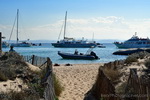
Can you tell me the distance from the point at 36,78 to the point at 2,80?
1374mm

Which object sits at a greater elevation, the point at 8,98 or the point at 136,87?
the point at 136,87

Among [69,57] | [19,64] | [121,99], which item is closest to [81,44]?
[69,57]

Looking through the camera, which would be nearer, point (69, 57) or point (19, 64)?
point (19, 64)

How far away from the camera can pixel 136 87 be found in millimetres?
6926

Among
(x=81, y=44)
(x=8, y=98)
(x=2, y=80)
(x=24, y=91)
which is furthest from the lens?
(x=81, y=44)

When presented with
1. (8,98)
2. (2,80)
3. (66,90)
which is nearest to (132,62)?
(66,90)

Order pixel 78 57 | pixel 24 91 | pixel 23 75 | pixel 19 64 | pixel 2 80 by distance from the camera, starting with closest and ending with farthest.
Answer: pixel 24 91 < pixel 2 80 < pixel 23 75 < pixel 19 64 < pixel 78 57

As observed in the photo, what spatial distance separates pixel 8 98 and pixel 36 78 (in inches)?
135

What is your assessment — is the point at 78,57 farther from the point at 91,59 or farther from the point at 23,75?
the point at 23,75

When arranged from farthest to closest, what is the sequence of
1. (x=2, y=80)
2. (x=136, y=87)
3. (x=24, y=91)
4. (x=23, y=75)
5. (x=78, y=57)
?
(x=78, y=57) → (x=23, y=75) → (x=2, y=80) → (x=24, y=91) → (x=136, y=87)

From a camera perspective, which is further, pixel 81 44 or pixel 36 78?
pixel 81 44

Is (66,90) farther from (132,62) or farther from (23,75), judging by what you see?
(132,62)

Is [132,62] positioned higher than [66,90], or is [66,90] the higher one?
[132,62]

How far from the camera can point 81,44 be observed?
10956cm
